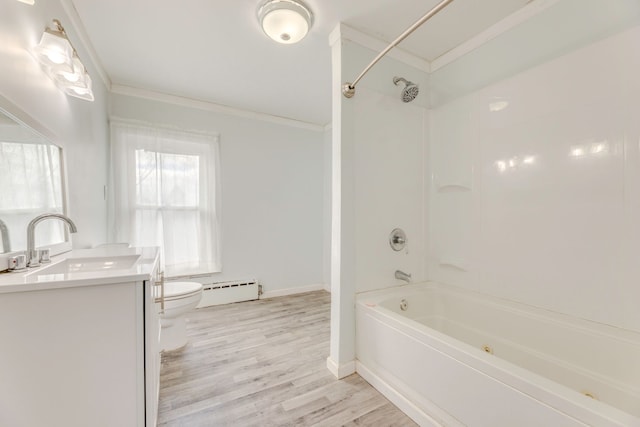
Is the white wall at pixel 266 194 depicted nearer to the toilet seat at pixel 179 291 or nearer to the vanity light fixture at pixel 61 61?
the toilet seat at pixel 179 291

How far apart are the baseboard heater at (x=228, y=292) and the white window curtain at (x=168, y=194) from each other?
21cm

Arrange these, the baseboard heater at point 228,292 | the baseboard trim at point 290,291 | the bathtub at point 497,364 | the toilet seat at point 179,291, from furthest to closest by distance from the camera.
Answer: the baseboard trim at point 290,291 < the baseboard heater at point 228,292 < the toilet seat at point 179,291 < the bathtub at point 497,364

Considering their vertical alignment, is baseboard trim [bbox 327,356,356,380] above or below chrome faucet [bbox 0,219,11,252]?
below

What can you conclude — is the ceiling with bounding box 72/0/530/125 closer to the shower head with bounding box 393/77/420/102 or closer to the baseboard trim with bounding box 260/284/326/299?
the shower head with bounding box 393/77/420/102

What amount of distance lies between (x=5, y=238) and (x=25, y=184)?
0.27 metres

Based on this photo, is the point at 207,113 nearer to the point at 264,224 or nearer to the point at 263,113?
the point at 263,113

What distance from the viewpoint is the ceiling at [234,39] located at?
156cm

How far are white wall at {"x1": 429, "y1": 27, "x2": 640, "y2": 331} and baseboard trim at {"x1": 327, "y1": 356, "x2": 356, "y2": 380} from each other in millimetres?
1020

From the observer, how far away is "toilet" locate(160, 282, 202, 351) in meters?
1.81

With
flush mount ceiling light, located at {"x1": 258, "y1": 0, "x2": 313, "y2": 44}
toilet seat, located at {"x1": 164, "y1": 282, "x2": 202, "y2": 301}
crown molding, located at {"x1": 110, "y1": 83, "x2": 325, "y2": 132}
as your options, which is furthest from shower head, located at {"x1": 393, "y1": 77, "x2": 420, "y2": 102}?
toilet seat, located at {"x1": 164, "y1": 282, "x2": 202, "y2": 301}

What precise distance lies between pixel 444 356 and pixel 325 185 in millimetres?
2732

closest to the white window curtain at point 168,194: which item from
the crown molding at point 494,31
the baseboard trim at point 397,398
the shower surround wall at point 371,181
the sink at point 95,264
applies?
the sink at point 95,264

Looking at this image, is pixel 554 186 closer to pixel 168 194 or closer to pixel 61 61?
pixel 61 61

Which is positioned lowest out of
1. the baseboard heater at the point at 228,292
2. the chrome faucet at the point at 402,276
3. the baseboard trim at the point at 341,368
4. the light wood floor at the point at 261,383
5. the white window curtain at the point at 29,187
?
the light wood floor at the point at 261,383
